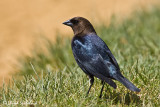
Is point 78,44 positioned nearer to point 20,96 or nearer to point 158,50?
point 20,96

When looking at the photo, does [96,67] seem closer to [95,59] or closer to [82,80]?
[95,59]

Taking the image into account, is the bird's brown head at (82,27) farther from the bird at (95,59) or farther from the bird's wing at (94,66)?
the bird's wing at (94,66)

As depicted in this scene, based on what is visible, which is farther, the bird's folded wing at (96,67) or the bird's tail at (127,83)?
the bird's folded wing at (96,67)

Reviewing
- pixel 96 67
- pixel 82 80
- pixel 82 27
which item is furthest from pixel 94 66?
pixel 82 27

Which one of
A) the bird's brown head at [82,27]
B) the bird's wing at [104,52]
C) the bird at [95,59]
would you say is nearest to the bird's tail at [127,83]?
the bird at [95,59]

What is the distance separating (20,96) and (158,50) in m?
2.76

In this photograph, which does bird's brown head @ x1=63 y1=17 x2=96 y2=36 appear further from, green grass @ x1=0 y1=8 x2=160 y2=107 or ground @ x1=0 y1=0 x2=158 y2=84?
ground @ x1=0 y1=0 x2=158 y2=84

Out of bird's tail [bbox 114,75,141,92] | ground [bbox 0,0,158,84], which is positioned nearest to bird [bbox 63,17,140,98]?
bird's tail [bbox 114,75,141,92]

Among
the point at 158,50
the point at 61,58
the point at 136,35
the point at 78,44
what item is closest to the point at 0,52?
the point at 61,58

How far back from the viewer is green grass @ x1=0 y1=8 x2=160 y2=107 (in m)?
4.32

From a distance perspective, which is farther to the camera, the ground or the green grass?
the ground

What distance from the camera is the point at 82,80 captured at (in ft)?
15.7

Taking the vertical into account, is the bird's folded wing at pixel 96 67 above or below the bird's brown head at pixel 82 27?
below

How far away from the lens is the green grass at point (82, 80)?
432cm
